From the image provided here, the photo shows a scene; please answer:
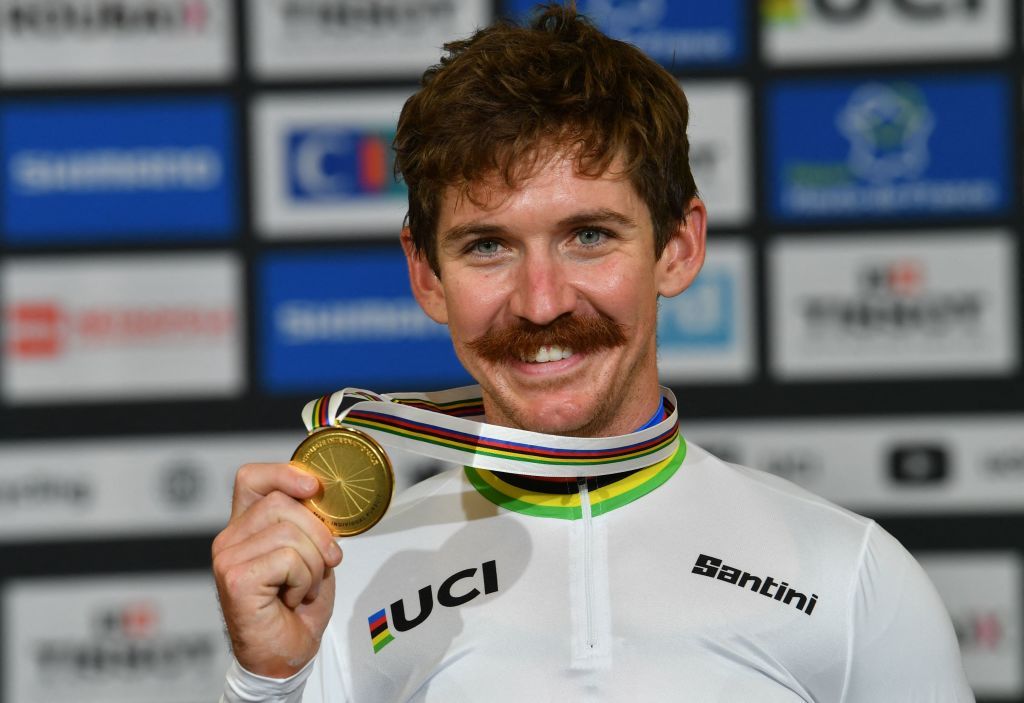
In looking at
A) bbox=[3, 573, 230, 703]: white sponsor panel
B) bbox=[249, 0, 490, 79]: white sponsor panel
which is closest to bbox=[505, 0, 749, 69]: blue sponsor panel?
bbox=[249, 0, 490, 79]: white sponsor panel

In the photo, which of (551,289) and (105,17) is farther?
(105,17)

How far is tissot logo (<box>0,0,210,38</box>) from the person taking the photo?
319 cm

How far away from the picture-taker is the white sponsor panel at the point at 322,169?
321 cm

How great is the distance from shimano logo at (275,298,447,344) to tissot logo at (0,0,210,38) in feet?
2.76

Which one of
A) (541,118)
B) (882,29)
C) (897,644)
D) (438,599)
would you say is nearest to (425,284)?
(541,118)

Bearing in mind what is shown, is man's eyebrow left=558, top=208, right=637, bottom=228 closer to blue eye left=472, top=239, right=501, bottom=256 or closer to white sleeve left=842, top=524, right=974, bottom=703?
blue eye left=472, top=239, right=501, bottom=256

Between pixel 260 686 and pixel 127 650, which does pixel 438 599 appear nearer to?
pixel 260 686

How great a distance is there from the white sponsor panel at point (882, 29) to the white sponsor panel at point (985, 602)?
4.63ft

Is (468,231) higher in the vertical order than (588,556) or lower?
higher

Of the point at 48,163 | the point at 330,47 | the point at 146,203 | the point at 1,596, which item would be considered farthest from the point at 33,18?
the point at 1,596

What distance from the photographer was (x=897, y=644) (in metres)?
1.29

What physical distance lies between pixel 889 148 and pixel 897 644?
2176mm

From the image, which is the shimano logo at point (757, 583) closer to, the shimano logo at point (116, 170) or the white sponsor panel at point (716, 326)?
the white sponsor panel at point (716, 326)

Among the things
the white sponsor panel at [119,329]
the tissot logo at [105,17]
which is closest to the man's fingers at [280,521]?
the white sponsor panel at [119,329]
